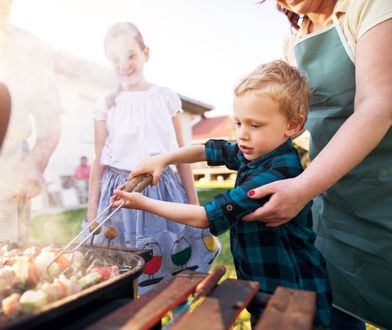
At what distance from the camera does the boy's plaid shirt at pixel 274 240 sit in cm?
126

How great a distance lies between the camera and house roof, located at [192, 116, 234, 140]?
22.5 m

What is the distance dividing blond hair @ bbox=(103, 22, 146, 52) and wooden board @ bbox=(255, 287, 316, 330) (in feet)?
6.17

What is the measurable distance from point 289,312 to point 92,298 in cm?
53

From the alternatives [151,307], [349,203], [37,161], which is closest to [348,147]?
[349,203]

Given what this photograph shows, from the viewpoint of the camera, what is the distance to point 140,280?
6.21ft

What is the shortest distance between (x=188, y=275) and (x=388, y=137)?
3.51ft

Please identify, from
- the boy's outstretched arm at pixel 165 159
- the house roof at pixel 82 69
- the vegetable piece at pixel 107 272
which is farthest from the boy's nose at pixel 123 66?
the vegetable piece at pixel 107 272

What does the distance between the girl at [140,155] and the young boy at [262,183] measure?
602 mm

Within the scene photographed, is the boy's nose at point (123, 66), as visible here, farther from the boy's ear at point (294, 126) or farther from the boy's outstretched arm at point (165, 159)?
the boy's ear at point (294, 126)

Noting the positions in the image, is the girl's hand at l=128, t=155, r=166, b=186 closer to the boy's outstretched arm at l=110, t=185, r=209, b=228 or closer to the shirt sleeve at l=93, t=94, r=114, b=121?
the boy's outstretched arm at l=110, t=185, r=209, b=228

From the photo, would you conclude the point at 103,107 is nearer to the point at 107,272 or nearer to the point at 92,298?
the point at 107,272

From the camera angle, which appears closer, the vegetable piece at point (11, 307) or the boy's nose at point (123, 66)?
the vegetable piece at point (11, 307)

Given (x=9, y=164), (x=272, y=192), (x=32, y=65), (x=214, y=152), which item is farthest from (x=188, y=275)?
(x=32, y=65)

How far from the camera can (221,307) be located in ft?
2.74
